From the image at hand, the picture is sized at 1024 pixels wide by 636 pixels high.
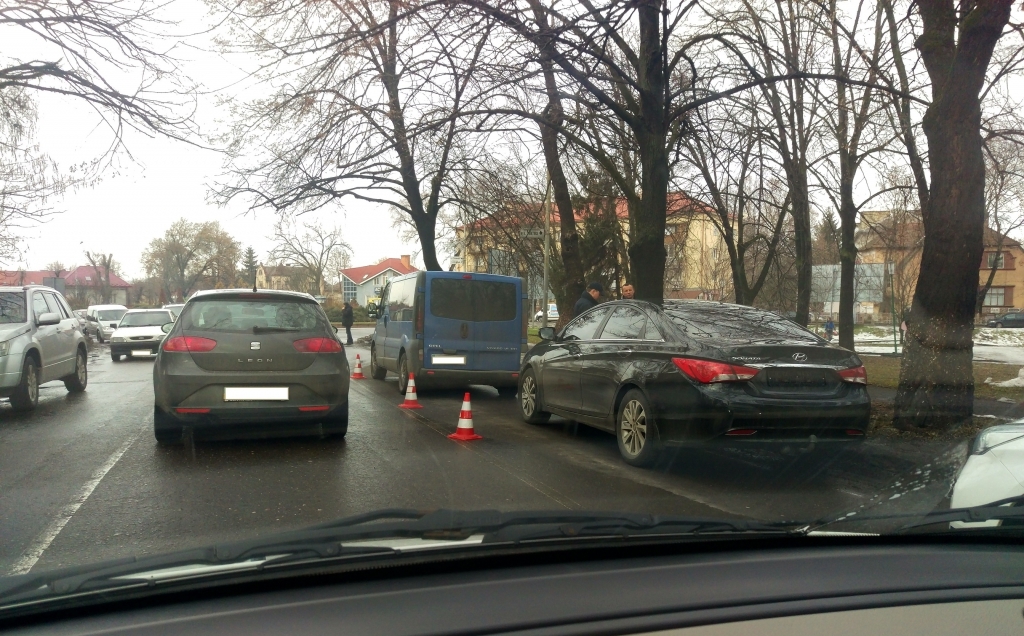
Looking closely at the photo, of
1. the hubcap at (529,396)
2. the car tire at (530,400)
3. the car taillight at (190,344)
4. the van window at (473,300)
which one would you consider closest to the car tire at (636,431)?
the car tire at (530,400)

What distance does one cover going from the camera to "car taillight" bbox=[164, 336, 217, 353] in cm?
725

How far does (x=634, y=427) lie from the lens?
→ 7.09 metres

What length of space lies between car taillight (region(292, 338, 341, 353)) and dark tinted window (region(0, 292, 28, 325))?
208 inches

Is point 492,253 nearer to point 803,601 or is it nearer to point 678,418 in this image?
point 678,418

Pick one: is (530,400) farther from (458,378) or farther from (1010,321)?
(1010,321)

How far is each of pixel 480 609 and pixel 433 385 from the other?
1076cm

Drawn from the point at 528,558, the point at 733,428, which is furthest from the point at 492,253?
the point at 528,558

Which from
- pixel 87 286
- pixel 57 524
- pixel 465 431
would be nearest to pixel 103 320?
pixel 465 431

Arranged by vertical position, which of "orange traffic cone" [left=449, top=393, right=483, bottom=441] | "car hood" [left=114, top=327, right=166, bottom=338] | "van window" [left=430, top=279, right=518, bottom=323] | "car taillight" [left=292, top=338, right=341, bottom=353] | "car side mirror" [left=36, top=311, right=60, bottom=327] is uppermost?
"van window" [left=430, top=279, right=518, bottom=323]

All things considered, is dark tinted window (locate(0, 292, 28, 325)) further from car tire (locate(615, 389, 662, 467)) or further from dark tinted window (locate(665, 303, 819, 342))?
dark tinted window (locate(665, 303, 819, 342))

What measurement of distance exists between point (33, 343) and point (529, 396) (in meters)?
6.77

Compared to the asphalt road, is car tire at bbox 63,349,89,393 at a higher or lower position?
higher

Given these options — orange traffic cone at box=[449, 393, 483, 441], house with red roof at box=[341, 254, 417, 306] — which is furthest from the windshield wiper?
house with red roof at box=[341, 254, 417, 306]

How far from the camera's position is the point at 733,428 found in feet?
20.6
